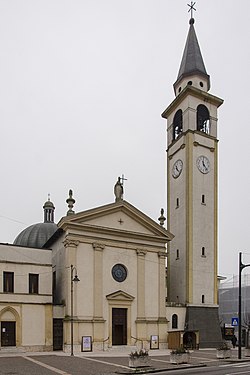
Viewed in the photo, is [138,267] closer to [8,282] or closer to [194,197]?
[194,197]

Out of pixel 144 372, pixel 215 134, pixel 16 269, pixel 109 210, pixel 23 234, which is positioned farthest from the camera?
pixel 23 234

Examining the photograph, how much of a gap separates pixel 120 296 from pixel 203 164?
15729mm

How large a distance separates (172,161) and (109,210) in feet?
38.2

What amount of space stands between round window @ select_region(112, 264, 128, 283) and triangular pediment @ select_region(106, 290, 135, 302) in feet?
3.52

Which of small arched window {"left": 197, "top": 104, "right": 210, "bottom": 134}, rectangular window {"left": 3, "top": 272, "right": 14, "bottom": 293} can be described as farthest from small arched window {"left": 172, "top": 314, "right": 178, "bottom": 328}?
small arched window {"left": 197, "top": 104, "right": 210, "bottom": 134}

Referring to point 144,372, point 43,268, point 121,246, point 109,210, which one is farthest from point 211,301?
point 144,372

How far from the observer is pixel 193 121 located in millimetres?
46969

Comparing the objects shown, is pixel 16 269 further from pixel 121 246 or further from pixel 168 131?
pixel 168 131

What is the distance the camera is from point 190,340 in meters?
42.2

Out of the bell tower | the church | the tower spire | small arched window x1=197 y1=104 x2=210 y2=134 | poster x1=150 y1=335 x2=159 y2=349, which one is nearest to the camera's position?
the church

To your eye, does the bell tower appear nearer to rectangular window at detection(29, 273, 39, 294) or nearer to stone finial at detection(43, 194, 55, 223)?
rectangular window at detection(29, 273, 39, 294)

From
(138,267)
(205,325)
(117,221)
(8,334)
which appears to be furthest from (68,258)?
(205,325)

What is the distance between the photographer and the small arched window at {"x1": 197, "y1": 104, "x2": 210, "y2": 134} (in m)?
48.4

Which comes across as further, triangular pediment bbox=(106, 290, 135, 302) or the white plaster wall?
triangular pediment bbox=(106, 290, 135, 302)
